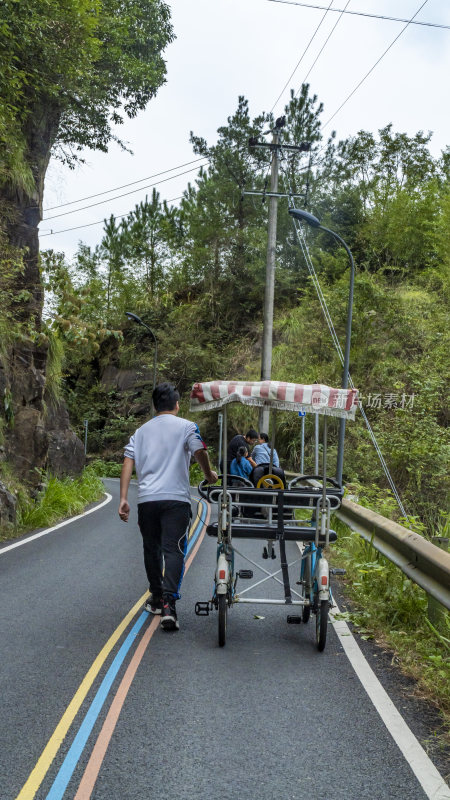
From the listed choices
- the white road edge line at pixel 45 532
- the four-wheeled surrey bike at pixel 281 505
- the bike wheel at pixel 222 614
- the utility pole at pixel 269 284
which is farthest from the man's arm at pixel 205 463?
the utility pole at pixel 269 284

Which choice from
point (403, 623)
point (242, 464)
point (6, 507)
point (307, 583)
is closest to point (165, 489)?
point (307, 583)

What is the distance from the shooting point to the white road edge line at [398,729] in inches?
154

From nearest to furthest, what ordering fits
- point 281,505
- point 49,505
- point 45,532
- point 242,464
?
point 281,505 → point 242,464 → point 45,532 → point 49,505

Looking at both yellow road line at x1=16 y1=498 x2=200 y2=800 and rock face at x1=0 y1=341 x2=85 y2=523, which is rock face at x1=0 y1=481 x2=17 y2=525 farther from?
yellow road line at x1=16 y1=498 x2=200 y2=800

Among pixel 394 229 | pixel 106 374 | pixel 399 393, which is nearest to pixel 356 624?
pixel 399 393

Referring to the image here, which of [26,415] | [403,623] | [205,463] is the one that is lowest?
[403,623]

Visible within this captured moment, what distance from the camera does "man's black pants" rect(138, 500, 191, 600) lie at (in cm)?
700

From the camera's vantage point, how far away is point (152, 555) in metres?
7.24

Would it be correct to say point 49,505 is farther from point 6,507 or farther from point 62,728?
point 62,728

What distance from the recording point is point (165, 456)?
716 cm

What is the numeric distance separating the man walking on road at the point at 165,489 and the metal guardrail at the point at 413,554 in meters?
Answer: 1.96

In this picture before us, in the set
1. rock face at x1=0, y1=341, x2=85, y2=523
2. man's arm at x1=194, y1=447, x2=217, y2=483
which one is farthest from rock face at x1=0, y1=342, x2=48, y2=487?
man's arm at x1=194, y1=447, x2=217, y2=483

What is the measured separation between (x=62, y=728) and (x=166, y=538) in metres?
2.59

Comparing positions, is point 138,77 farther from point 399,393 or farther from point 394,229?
point 394,229
